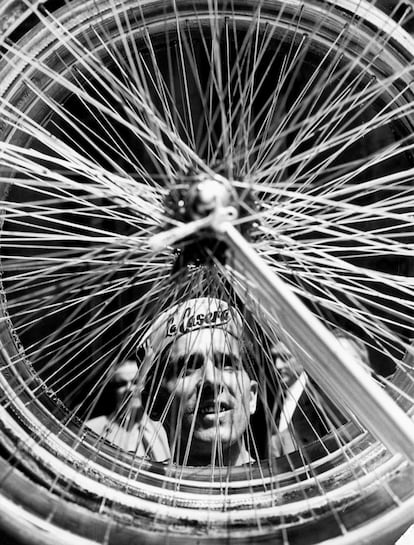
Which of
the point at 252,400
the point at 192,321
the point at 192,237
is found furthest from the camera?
the point at 252,400

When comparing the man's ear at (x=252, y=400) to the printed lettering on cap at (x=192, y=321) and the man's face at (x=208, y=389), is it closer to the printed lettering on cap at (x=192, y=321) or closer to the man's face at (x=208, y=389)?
the man's face at (x=208, y=389)

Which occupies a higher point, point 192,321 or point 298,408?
point 192,321

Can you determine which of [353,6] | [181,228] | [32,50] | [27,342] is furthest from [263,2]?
[27,342]

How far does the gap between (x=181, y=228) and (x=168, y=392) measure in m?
0.43

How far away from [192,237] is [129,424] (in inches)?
17.6

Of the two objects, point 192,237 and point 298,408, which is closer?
point 192,237

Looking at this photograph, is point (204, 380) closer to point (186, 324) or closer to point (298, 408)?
point (186, 324)

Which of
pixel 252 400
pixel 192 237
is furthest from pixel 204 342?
pixel 192 237

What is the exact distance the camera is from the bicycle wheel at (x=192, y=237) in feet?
2.24

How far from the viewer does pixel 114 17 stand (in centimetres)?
84

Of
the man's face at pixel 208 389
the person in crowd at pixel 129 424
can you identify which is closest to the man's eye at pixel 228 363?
the man's face at pixel 208 389

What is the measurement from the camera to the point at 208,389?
0.95 m

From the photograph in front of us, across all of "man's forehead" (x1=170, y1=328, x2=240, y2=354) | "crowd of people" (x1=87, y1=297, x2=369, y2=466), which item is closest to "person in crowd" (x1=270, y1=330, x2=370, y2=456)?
"crowd of people" (x1=87, y1=297, x2=369, y2=466)

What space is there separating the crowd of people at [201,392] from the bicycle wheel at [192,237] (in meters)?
0.03
